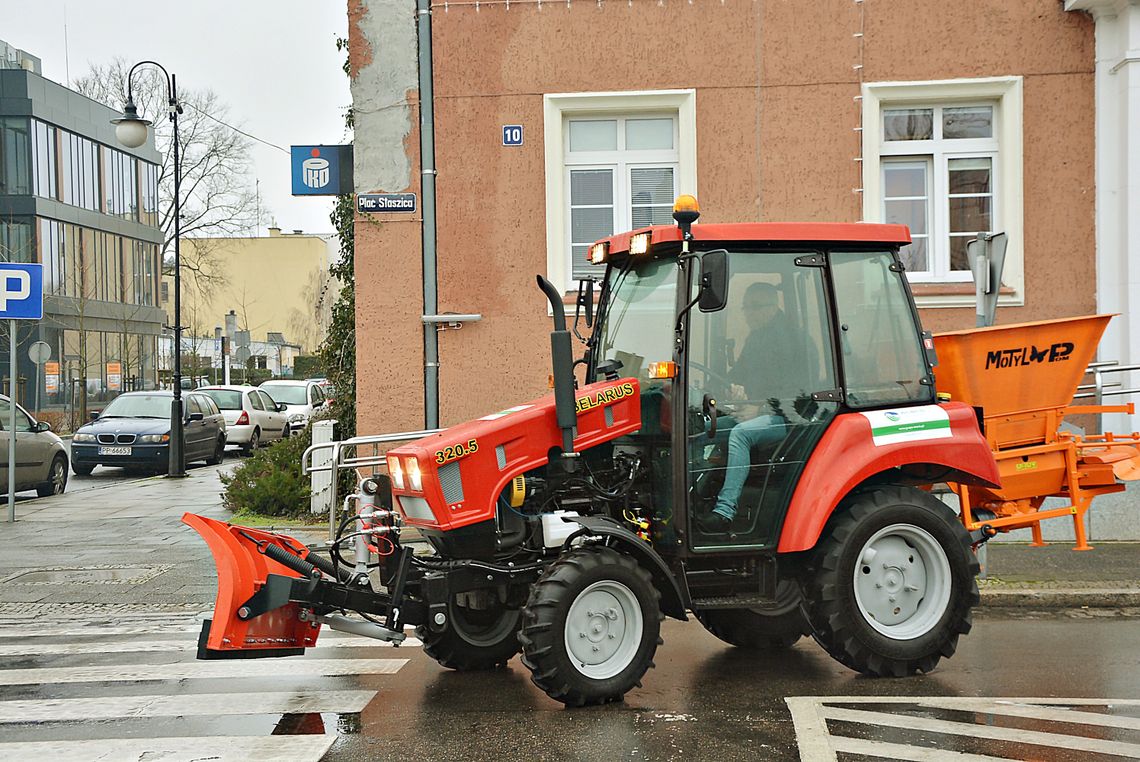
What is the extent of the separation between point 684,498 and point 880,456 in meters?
1.16

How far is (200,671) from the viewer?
743 cm

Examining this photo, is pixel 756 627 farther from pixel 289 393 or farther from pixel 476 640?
pixel 289 393

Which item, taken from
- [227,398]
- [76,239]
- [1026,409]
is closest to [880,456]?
[1026,409]

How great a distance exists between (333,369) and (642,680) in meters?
9.87

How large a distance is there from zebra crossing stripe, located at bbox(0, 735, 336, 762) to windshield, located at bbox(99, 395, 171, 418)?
2027 cm

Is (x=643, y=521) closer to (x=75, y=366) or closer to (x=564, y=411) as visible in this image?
(x=564, y=411)

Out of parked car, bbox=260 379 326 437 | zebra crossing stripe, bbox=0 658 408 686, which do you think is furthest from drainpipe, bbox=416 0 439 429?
parked car, bbox=260 379 326 437

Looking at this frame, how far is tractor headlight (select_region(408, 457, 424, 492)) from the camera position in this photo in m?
6.22

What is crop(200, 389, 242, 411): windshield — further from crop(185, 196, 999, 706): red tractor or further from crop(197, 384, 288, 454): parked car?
crop(185, 196, 999, 706): red tractor

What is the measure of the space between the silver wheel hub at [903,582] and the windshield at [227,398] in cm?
2646

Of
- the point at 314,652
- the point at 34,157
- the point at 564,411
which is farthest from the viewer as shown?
the point at 34,157

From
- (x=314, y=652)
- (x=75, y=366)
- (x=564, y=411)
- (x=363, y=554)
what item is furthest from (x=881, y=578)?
(x=75, y=366)

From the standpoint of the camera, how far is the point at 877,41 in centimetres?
1273

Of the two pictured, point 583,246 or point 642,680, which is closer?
point 642,680
